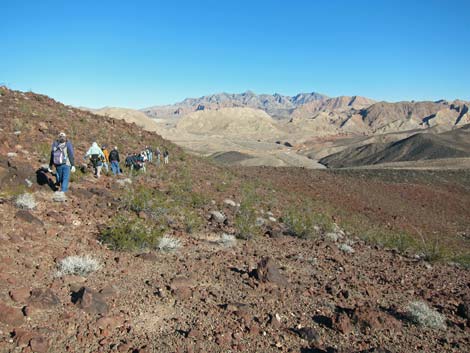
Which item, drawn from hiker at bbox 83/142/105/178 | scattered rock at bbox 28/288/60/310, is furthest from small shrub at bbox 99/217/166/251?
hiker at bbox 83/142/105/178

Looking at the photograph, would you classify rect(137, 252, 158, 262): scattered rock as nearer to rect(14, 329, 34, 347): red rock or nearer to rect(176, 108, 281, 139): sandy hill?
rect(14, 329, 34, 347): red rock

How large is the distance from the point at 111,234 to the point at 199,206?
4.40 metres

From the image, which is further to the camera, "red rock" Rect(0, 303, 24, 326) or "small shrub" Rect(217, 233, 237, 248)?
"small shrub" Rect(217, 233, 237, 248)

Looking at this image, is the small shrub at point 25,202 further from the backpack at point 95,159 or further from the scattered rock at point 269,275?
the scattered rock at point 269,275

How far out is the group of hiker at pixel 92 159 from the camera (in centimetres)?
803

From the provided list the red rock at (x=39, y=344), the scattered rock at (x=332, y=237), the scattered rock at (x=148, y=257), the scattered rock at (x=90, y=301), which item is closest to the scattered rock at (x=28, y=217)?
the scattered rock at (x=148, y=257)

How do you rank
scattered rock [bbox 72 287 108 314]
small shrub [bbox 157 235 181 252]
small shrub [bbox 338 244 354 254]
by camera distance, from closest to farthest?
scattered rock [bbox 72 287 108 314] < small shrub [bbox 157 235 181 252] < small shrub [bbox 338 244 354 254]

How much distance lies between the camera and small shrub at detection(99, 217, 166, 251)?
6.18 m

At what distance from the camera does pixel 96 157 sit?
35.1ft

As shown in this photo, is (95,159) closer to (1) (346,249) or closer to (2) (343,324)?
(1) (346,249)

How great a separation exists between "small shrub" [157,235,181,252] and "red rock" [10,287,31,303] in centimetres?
246

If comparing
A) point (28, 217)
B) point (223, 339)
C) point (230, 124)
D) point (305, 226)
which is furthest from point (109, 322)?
point (230, 124)

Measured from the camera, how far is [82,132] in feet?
48.2

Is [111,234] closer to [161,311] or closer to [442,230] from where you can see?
[161,311]
